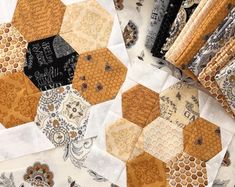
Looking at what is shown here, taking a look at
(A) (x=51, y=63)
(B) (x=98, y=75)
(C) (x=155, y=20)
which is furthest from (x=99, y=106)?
(C) (x=155, y=20)

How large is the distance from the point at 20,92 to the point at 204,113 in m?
0.59

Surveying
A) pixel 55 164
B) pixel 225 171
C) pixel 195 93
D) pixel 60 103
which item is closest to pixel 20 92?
pixel 60 103

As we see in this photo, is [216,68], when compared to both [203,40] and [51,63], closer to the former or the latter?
[203,40]

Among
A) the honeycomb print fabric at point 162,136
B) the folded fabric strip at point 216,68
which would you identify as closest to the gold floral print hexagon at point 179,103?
the honeycomb print fabric at point 162,136

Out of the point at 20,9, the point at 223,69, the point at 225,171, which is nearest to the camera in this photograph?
the point at 223,69

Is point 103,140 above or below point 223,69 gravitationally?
below

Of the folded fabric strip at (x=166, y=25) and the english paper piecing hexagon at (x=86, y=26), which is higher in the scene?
the folded fabric strip at (x=166, y=25)

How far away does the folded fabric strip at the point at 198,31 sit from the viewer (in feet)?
3.83

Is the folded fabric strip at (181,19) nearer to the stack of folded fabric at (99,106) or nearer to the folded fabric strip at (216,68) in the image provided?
the stack of folded fabric at (99,106)

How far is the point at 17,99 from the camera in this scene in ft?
A: 4.67

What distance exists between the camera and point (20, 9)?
1465 millimetres

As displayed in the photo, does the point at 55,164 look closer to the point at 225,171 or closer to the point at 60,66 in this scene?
the point at 60,66

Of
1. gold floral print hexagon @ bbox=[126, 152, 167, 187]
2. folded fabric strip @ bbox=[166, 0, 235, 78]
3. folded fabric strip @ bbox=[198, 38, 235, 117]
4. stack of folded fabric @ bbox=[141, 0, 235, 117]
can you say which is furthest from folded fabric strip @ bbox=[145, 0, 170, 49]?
gold floral print hexagon @ bbox=[126, 152, 167, 187]

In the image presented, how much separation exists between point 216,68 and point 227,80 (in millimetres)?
44
